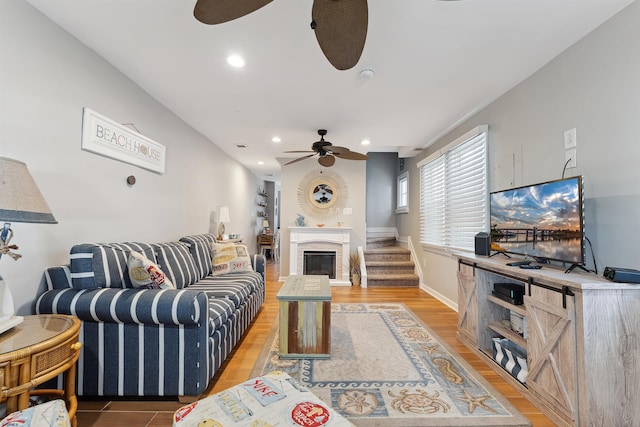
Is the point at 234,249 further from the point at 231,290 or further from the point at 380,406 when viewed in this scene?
the point at 380,406

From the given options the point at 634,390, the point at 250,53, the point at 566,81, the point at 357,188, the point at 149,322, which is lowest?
the point at 634,390

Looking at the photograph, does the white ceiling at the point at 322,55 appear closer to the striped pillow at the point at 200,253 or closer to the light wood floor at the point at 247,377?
the striped pillow at the point at 200,253

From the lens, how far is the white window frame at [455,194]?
3.26m

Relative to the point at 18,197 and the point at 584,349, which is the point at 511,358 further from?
the point at 18,197

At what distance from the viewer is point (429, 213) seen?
15.6 ft

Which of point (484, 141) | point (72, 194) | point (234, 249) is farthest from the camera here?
point (234, 249)

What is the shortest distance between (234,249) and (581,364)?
3414 mm

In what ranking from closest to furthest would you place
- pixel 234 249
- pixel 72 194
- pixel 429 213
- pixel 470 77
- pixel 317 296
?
pixel 72 194 → pixel 317 296 → pixel 470 77 → pixel 234 249 → pixel 429 213

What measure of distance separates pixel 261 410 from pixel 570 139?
2.72 metres

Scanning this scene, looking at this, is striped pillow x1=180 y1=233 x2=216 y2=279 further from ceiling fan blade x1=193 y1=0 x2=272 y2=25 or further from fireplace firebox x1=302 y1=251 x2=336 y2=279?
ceiling fan blade x1=193 y1=0 x2=272 y2=25

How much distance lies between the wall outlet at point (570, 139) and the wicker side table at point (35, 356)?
340 cm

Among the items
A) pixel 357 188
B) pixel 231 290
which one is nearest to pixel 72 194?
pixel 231 290

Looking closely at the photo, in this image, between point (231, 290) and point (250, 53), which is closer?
point (250, 53)

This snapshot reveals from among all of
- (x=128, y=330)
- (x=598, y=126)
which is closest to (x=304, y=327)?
(x=128, y=330)
